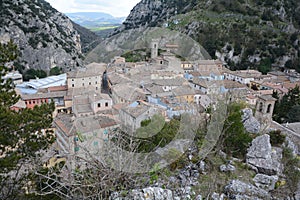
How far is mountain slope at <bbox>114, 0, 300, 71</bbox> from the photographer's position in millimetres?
30766

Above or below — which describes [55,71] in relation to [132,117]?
below

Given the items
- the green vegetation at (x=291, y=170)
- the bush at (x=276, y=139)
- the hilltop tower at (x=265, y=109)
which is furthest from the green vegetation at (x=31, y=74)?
the green vegetation at (x=291, y=170)

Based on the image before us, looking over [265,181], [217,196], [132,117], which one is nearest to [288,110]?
[265,181]

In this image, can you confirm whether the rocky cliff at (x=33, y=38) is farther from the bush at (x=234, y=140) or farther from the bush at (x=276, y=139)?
the bush at (x=276, y=139)

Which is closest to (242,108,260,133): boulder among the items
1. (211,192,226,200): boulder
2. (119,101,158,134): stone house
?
(119,101,158,134): stone house

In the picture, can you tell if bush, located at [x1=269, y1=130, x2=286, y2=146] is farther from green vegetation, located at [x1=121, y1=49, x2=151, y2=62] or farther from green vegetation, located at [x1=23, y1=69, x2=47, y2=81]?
green vegetation, located at [x1=23, y1=69, x2=47, y2=81]

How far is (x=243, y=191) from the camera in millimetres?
3955

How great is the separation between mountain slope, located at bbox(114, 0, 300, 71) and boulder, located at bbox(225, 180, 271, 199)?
2743 cm

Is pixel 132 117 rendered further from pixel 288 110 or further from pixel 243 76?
pixel 243 76

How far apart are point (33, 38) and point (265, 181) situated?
3008 cm

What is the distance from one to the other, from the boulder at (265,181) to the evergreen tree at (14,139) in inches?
154

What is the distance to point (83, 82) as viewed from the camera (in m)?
16.5

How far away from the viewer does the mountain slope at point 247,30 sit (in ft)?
101

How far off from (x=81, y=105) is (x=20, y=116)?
7.47 m
